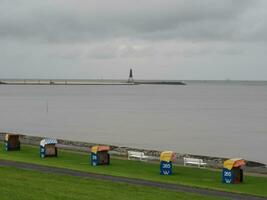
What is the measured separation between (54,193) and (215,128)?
5539 centimetres

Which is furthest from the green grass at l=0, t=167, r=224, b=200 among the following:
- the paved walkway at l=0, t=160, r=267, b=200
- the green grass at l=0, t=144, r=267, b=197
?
the green grass at l=0, t=144, r=267, b=197

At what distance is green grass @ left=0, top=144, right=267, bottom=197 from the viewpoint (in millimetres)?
20516

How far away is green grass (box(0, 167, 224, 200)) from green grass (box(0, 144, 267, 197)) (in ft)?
10.2

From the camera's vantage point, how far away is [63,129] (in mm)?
67500

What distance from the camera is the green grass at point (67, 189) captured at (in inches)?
587

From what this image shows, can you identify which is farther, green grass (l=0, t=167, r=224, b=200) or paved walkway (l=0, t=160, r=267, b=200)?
paved walkway (l=0, t=160, r=267, b=200)

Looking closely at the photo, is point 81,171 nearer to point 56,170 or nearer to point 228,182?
point 56,170

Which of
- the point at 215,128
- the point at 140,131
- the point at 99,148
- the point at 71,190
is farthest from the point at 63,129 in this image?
the point at 71,190

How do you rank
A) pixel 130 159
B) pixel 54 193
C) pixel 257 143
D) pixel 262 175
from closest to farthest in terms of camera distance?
1. pixel 54 193
2. pixel 262 175
3. pixel 130 159
4. pixel 257 143

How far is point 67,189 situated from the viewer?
16.3 m

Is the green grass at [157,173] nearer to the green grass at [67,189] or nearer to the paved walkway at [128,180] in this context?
the paved walkway at [128,180]

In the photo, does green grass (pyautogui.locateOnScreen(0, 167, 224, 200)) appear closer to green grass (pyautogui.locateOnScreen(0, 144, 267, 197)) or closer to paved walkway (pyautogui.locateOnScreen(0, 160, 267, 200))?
paved walkway (pyautogui.locateOnScreen(0, 160, 267, 200))

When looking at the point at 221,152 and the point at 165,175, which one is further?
the point at 221,152

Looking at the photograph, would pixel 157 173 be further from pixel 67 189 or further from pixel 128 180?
pixel 67 189
